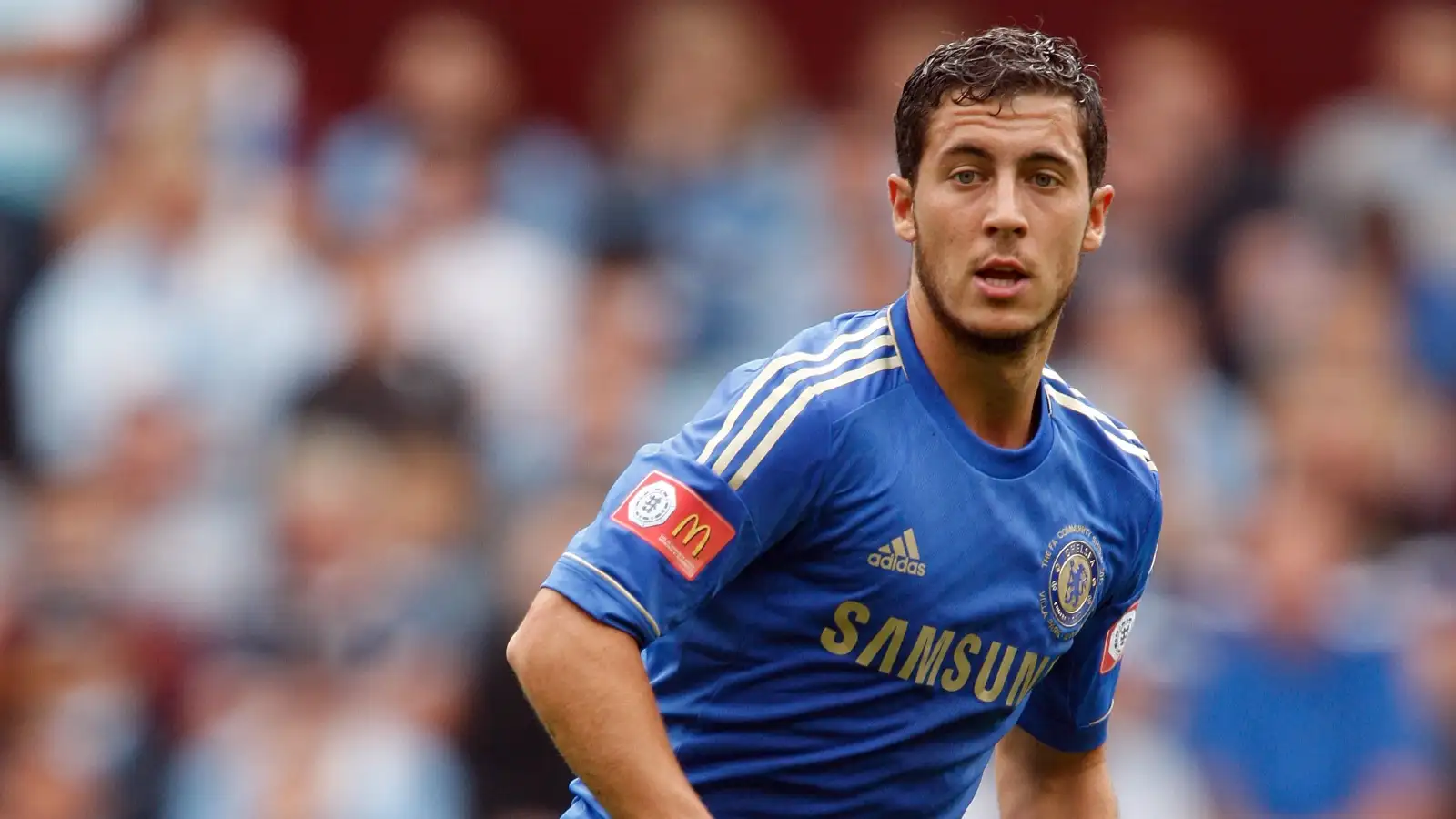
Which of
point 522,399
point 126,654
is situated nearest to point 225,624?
point 126,654

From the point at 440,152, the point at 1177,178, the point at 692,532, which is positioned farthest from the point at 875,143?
the point at 692,532

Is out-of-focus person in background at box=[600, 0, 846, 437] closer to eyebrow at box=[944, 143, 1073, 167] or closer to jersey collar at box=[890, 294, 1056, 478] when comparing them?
jersey collar at box=[890, 294, 1056, 478]

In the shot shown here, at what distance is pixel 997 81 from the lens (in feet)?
12.0

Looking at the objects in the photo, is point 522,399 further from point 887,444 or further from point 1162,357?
point 887,444

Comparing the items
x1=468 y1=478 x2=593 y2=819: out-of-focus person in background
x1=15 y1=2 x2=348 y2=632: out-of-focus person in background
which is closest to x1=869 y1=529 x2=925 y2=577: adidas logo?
x1=468 y1=478 x2=593 y2=819: out-of-focus person in background

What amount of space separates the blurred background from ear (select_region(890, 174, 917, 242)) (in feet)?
12.8

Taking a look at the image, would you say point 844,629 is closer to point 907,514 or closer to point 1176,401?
point 907,514

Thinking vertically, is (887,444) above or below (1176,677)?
above

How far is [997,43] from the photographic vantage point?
3773mm

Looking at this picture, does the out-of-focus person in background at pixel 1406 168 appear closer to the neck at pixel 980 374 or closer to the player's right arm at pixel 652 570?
the neck at pixel 980 374

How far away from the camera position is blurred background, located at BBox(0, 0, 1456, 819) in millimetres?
7840

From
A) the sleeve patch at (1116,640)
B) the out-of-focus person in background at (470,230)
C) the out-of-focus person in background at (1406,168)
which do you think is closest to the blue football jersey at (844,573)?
the sleeve patch at (1116,640)

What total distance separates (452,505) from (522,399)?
698mm

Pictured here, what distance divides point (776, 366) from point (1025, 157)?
0.59 meters
